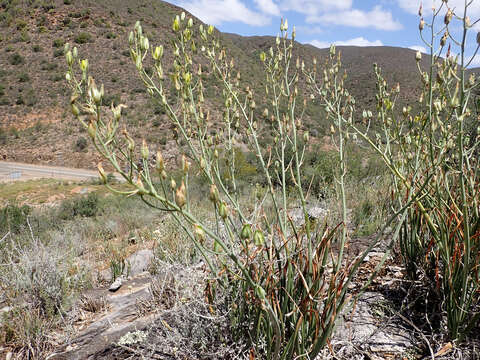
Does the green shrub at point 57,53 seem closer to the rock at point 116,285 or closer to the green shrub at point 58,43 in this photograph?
the green shrub at point 58,43

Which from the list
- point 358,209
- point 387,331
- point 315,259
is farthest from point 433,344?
point 358,209

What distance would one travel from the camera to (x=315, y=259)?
1384mm

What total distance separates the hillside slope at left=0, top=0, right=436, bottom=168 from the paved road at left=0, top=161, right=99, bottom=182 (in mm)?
904

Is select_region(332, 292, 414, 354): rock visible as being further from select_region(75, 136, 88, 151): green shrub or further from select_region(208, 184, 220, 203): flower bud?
select_region(75, 136, 88, 151): green shrub

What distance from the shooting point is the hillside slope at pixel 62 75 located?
1977 centimetres

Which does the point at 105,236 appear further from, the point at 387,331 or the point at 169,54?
the point at 169,54

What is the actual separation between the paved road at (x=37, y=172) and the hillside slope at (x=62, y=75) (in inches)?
35.6

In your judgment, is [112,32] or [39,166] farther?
[112,32]

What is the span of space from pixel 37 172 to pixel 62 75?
38.8 feet

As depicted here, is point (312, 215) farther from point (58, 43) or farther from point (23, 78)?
point (58, 43)

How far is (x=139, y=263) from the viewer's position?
3.78 metres

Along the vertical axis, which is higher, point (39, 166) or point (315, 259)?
point (315, 259)

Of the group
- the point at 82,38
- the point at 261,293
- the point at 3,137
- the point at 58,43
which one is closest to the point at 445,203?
the point at 261,293

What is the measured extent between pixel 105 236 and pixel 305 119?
2345cm
